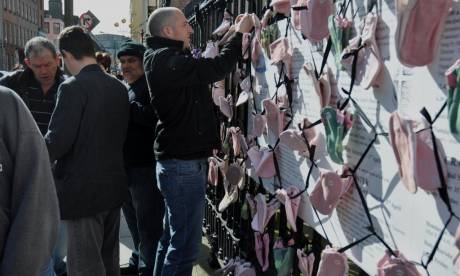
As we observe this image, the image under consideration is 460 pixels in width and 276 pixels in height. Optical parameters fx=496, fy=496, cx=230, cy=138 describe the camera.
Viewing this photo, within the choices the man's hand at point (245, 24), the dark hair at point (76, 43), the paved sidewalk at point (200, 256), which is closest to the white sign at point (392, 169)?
the man's hand at point (245, 24)

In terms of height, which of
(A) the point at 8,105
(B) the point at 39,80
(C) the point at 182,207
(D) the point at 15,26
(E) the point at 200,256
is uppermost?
(D) the point at 15,26

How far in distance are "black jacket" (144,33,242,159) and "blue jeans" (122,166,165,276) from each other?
55 centimetres

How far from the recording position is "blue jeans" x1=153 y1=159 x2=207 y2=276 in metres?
2.67

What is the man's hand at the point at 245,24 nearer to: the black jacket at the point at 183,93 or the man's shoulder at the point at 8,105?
the black jacket at the point at 183,93

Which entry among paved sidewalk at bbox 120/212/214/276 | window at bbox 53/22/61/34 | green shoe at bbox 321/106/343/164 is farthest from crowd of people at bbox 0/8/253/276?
window at bbox 53/22/61/34

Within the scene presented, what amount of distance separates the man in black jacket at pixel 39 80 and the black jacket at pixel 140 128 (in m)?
0.56

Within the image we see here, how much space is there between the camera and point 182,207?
8.80 ft

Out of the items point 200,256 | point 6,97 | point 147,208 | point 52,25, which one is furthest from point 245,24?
point 52,25

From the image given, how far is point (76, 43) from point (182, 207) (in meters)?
1.10

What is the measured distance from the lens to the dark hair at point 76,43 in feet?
9.13

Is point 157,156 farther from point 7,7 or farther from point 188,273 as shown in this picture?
point 7,7

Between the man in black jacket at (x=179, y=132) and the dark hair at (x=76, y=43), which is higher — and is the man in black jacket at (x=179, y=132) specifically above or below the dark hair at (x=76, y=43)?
below

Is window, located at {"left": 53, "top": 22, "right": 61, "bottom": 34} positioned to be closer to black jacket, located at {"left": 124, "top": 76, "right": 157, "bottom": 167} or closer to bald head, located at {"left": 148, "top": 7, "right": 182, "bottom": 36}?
black jacket, located at {"left": 124, "top": 76, "right": 157, "bottom": 167}

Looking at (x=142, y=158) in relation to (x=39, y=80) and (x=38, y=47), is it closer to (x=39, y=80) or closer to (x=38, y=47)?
(x=39, y=80)
